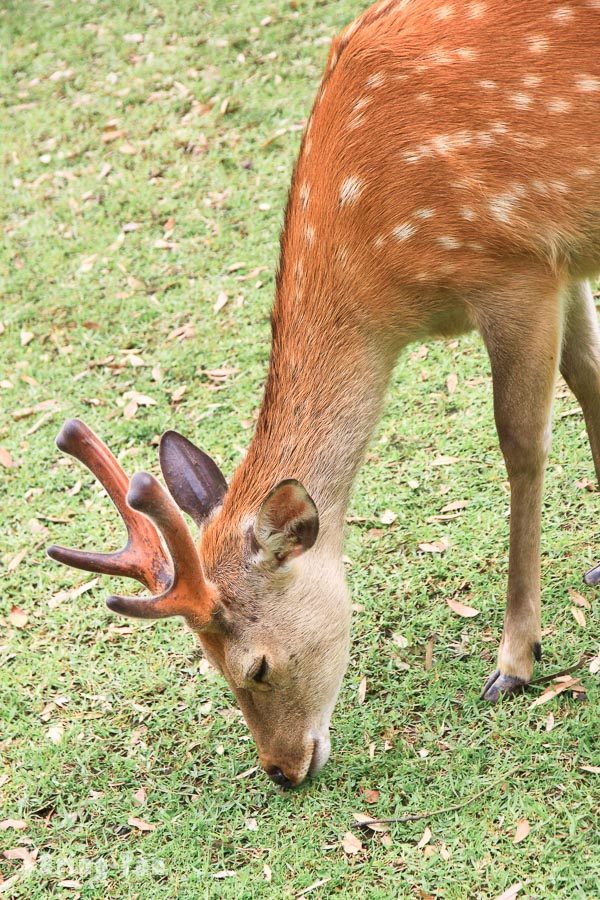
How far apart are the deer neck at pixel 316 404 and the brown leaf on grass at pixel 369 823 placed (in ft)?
2.97

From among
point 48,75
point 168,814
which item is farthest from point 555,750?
point 48,75

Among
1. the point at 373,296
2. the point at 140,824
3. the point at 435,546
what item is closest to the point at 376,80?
the point at 373,296

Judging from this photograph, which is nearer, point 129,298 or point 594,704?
point 594,704

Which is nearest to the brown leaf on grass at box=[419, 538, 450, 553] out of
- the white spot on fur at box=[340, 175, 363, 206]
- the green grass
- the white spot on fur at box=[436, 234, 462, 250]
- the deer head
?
the green grass

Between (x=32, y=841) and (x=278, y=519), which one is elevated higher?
(x=278, y=519)

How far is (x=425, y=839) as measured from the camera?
354 centimetres

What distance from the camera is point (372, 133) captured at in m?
3.64

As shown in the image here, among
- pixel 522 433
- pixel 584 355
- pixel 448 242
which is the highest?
pixel 448 242

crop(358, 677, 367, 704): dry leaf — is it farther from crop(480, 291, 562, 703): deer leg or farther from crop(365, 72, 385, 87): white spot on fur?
crop(365, 72, 385, 87): white spot on fur

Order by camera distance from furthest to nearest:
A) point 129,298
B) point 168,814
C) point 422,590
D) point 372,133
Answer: point 129,298 → point 422,590 → point 168,814 → point 372,133

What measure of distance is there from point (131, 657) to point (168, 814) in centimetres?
86

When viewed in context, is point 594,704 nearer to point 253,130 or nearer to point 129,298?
point 129,298

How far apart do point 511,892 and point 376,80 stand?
8.48ft

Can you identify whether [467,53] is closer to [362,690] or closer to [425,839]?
[362,690]
